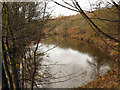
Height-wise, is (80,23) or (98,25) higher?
(80,23)

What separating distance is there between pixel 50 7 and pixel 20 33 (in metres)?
1.09

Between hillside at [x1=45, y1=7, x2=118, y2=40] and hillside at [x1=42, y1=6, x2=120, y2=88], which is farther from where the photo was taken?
hillside at [x1=42, y1=6, x2=120, y2=88]

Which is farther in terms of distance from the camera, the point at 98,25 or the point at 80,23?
the point at 98,25

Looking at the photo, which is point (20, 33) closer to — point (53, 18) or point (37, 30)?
point (37, 30)

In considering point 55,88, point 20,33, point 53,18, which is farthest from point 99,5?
point 55,88

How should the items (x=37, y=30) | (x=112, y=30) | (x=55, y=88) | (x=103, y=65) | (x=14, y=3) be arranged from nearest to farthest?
(x=14, y=3) < (x=37, y=30) < (x=55, y=88) < (x=112, y=30) < (x=103, y=65)

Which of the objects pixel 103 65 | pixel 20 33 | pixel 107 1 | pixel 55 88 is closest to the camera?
pixel 107 1

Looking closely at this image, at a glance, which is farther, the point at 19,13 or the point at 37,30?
the point at 37,30

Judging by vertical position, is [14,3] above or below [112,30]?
above

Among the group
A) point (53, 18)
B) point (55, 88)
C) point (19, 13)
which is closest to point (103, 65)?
point (55, 88)

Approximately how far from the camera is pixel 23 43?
3041 mm

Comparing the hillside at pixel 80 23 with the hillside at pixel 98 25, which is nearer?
the hillside at pixel 80 23

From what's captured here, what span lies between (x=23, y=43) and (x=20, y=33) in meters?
0.29

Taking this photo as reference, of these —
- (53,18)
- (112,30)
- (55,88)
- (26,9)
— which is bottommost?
(55,88)
